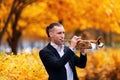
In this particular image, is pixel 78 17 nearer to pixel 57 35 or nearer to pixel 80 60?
pixel 80 60

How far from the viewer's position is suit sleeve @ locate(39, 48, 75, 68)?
5.97 metres

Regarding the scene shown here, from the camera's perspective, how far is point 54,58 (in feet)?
20.2

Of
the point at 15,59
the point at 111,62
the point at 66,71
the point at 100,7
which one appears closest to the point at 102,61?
the point at 111,62

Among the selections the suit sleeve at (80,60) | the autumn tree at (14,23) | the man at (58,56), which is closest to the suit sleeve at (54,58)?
the man at (58,56)

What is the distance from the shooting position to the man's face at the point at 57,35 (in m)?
6.11

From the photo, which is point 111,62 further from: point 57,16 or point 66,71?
point 66,71

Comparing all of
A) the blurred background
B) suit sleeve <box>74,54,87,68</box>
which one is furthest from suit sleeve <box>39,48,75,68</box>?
the blurred background

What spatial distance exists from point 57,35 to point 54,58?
0.28 m

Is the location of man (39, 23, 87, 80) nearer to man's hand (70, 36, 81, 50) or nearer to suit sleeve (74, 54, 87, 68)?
man's hand (70, 36, 81, 50)

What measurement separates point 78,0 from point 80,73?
226 centimetres

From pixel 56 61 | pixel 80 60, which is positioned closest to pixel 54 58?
pixel 56 61

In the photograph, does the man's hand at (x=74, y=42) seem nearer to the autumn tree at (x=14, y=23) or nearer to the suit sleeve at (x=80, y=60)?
the suit sleeve at (x=80, y=60)

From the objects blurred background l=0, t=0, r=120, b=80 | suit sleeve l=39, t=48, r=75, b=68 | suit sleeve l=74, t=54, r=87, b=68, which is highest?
suit sleeve l=39, t=48, r=75, b=68

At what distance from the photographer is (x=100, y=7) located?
12.6 meters
